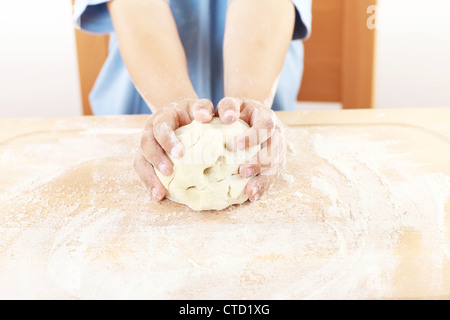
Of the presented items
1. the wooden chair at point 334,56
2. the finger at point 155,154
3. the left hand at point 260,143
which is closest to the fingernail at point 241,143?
the left hand at point 260,143

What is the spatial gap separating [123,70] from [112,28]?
0.12m

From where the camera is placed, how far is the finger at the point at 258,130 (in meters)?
0.69

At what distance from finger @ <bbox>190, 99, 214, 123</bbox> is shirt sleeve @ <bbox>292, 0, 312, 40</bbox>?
409 millimetres

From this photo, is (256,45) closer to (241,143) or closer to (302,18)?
(302,18)

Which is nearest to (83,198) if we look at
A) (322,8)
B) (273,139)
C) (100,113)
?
(273,139)

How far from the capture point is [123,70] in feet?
3.75

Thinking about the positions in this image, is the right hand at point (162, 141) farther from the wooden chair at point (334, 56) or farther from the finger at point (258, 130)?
the wooden chair at point (334, 56)

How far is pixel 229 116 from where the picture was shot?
0.70 m

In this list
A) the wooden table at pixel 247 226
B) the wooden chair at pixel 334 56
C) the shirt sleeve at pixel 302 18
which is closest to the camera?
the wooden table at pixel 247 226

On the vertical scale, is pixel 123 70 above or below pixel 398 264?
above

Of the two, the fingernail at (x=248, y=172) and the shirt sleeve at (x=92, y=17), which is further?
the shirt sleeve at (x=92, y=17)

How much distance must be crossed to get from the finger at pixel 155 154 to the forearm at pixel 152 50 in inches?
6.2
